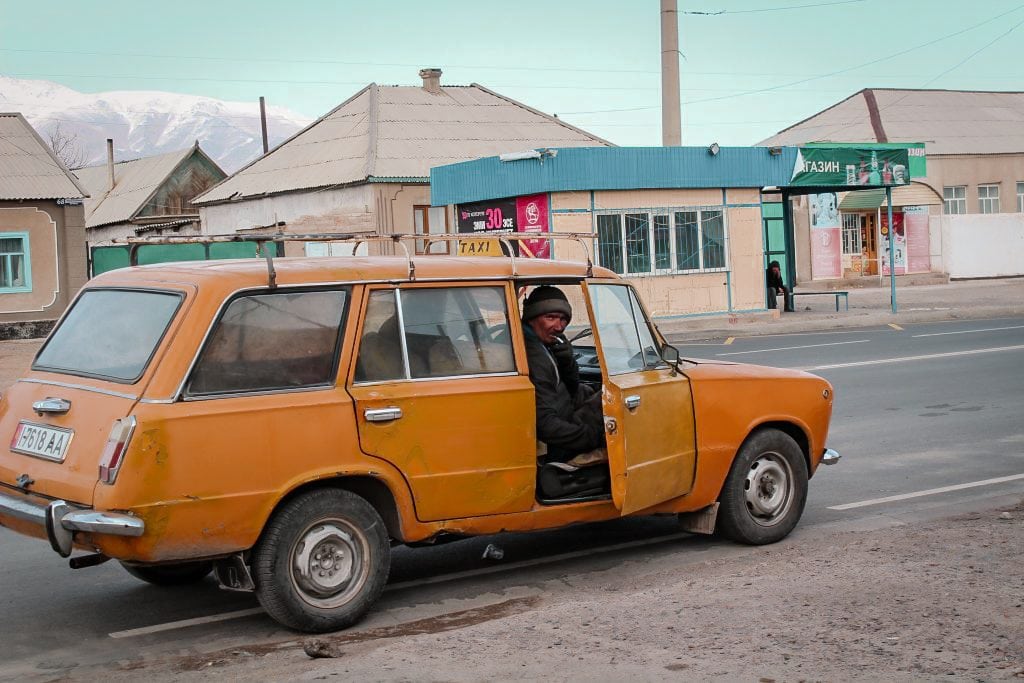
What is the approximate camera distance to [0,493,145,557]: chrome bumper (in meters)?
5.25

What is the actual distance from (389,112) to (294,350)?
128ft

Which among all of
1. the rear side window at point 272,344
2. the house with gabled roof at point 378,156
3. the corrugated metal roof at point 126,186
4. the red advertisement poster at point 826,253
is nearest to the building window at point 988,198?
the red advertisement poster at point 826,253

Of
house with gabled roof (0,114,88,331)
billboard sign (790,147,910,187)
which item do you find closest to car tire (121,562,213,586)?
billboard sign (790,147,910,187)

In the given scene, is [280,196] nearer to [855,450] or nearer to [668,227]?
[668,227]

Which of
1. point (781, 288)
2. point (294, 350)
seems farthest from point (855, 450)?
point (781, 288)

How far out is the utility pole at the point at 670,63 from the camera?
37.4 metres

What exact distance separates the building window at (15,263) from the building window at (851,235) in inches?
1275

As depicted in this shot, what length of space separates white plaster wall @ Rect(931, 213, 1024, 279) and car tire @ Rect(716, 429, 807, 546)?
47104mm

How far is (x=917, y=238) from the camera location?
169 ft

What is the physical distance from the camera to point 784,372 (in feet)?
25.2

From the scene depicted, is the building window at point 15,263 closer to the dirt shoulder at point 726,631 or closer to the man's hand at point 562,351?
the man's hand at point 562,351

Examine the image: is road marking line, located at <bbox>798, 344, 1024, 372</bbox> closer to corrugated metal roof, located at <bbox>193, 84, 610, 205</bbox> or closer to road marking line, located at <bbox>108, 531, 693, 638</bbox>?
road marking line, located at <bbox>108, 531, 693, 638</bbox>

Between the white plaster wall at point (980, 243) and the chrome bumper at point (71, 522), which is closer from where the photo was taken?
the chrome bumper at point (71, 522)

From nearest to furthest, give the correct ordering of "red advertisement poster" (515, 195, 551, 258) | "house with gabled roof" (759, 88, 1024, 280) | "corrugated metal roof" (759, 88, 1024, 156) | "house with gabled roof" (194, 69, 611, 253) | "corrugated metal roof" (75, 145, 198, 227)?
"red advertisement poster" (515, 195, 551, 258) → "house with gabled roof" (194, 69, 611, 253) → "house with gabled roof" (759, 88, 1024, 280) → "corrugated metal roof" (759, 88, 1024, 156) → "corrugated metal roof" (75, 145, 198, 227)
